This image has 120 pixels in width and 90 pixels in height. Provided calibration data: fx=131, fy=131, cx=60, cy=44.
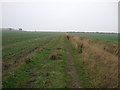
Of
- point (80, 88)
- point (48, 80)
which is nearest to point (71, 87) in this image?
point (80, 88)

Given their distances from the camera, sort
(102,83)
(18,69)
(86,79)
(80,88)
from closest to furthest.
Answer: (80,88), (102,83), (86,79), (18,69)

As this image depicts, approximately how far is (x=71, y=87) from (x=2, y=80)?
425 centimetres

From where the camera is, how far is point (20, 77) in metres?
8.46

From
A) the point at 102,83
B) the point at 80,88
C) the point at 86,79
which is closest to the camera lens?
the point at 80,88

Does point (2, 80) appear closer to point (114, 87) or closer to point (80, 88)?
point (80, 88)

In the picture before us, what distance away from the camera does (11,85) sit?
24.1ft

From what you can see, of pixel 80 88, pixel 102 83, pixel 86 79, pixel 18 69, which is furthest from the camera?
pixel 18 69

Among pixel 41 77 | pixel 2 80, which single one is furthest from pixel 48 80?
pixel 2 80

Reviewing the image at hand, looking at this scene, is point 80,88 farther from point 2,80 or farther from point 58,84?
point 2,80

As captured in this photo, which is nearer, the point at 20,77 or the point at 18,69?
the point at 20,77

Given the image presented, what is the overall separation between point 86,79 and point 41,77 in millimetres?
2861

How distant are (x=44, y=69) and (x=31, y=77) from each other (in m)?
1.69

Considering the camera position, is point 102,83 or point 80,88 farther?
point 102,83

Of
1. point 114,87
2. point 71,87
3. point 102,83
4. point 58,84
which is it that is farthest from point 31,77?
point 114,87
